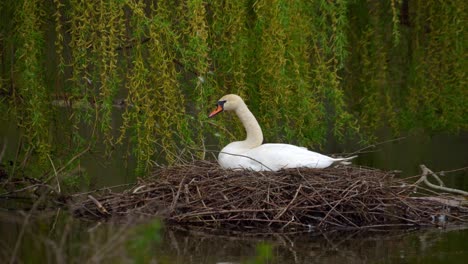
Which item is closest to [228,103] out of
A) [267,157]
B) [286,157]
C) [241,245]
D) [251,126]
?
[251,126]

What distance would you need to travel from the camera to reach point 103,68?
9.18 meters

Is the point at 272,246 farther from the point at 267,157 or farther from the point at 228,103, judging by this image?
the point at 228,103

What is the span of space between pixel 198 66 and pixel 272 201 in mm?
1179

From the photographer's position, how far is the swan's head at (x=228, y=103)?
992 centimetres

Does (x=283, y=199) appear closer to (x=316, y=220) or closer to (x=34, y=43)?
(x=316, y=220)

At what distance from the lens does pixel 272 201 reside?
9.03 m

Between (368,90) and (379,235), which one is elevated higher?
(368,90)

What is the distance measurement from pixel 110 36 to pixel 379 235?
241cm

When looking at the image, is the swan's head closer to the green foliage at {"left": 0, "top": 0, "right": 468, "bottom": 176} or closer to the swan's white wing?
the green foliage at {"left": 0, "top": 0, "right": 468, "bottom": 176}

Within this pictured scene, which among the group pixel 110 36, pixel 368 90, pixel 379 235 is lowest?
pixel 379 235

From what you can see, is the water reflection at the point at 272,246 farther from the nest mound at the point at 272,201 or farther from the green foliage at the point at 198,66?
the green foliage at the point at 198,66

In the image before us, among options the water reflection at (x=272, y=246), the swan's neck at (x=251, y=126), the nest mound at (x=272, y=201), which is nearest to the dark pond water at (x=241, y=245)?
the water reflection at (x=272, y=246)

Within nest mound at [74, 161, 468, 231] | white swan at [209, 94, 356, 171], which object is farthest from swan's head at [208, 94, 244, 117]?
nest mound at [74, 161, 468, 231]

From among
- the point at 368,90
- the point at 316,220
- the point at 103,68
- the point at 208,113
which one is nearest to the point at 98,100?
the point at 103,68
